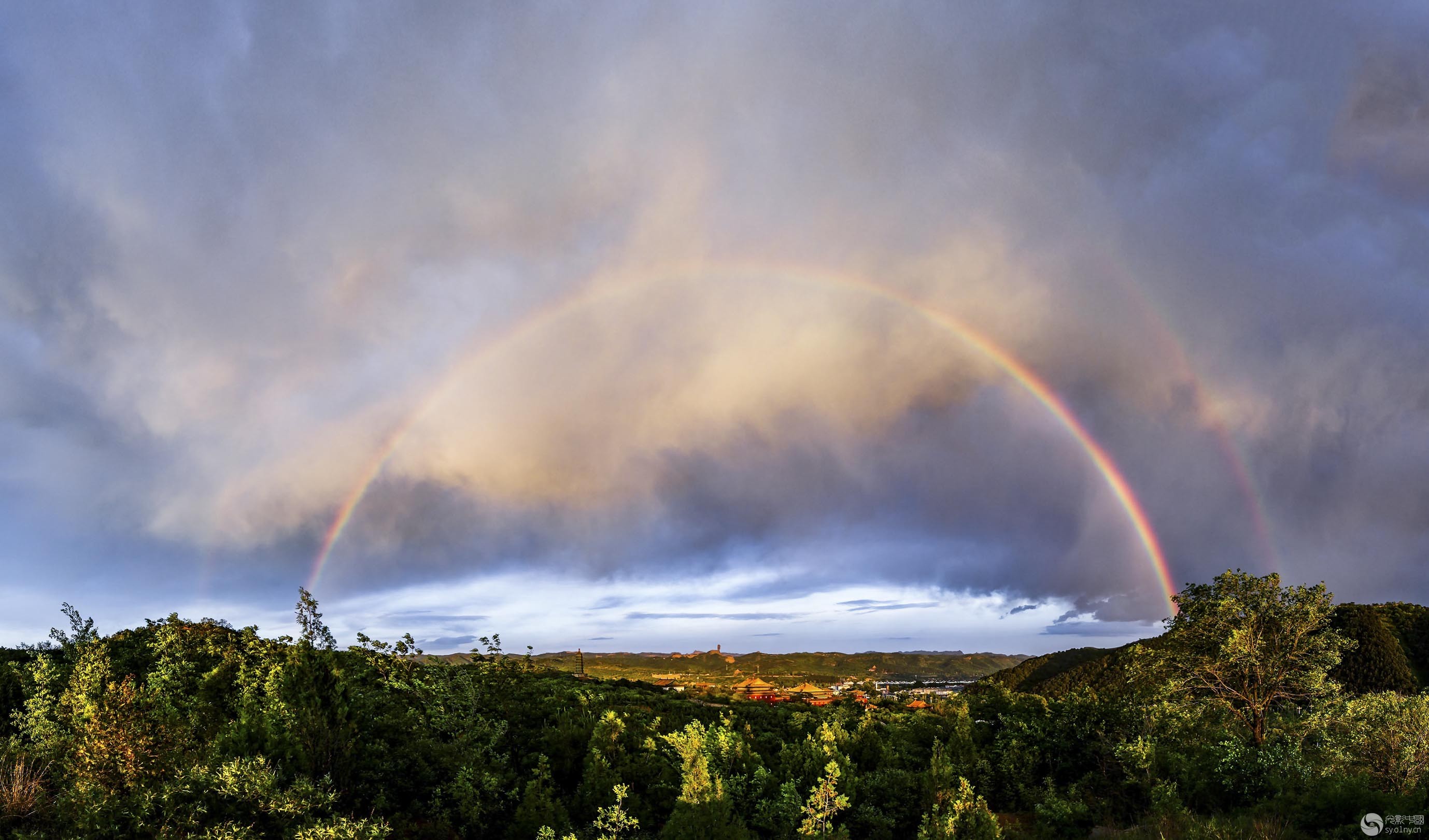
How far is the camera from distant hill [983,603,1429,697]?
9200cm

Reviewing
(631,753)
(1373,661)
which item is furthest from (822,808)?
(1373,661)

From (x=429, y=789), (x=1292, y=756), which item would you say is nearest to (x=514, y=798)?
(x=429, y=789)

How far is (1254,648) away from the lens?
1153 inches

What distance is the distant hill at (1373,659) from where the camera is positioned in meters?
92.0

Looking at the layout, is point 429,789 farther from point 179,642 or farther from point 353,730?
point 179,642

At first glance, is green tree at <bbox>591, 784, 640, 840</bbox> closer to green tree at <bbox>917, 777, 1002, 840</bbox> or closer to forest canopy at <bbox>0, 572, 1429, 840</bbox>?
forest canopy at <bbox>0, 572, 1429, 840</bbox>

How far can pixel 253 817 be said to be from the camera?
40.0 feet

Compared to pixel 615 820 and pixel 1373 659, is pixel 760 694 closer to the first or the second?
pixel 1373 659

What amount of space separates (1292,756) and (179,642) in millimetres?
40388

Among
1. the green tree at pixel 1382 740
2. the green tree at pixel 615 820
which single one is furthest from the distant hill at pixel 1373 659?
the green tree at pixel 615 820

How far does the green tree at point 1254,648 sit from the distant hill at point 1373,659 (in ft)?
155

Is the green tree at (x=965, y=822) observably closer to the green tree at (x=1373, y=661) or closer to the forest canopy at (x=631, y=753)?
the forest canopy at (x=631, y=753)

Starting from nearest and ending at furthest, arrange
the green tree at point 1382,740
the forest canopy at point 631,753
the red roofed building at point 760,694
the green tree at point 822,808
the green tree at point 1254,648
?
the forest canopy at point 631,753 → the green tree at point 822,808 → the green tree at point 1382,740 → the green tree at point 1254,648 → the red roofed building at point 760,694

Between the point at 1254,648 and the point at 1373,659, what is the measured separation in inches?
3781
